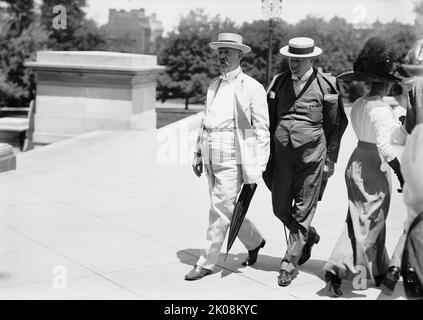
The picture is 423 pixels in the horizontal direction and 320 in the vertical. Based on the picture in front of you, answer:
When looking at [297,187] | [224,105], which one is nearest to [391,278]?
[297,187]

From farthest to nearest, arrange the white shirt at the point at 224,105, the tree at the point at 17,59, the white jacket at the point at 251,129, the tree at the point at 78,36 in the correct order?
the tree at the point at 78,36
the tree at the point at 17,59
the white shirt at the point at 224,105
the white jacket at the point at 251,129

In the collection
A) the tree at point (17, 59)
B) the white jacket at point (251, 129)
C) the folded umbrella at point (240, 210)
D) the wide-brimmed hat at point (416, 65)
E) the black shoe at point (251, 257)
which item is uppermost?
the wide-brimmed hat at point (416, 65)

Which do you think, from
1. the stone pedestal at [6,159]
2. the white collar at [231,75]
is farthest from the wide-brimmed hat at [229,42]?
the stone pedestal at [6,159]

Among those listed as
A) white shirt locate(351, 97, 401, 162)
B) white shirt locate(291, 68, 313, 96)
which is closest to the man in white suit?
white shirt locate(291, 68, 313, 96)

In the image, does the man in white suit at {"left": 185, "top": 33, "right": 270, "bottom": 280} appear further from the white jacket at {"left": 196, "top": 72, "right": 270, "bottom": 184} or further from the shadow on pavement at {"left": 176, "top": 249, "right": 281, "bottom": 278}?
the shadow on pavement at {"left": 176, "top": 249, "right": 281, "bottom": 278}

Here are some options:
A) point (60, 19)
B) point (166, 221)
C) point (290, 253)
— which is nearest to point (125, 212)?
point (166, 221)

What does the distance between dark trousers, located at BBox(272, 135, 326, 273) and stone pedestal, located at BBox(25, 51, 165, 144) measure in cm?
1011

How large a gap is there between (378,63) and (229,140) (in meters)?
1.25

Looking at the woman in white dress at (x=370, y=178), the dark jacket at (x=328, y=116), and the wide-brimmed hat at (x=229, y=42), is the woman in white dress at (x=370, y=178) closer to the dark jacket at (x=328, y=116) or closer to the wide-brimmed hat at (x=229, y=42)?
the dark jacket at (x=328, y=116)

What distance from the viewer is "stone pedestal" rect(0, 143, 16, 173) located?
35.8 feet

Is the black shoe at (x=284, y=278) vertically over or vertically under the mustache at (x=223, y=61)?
under

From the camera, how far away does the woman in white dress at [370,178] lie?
5.54 metres
